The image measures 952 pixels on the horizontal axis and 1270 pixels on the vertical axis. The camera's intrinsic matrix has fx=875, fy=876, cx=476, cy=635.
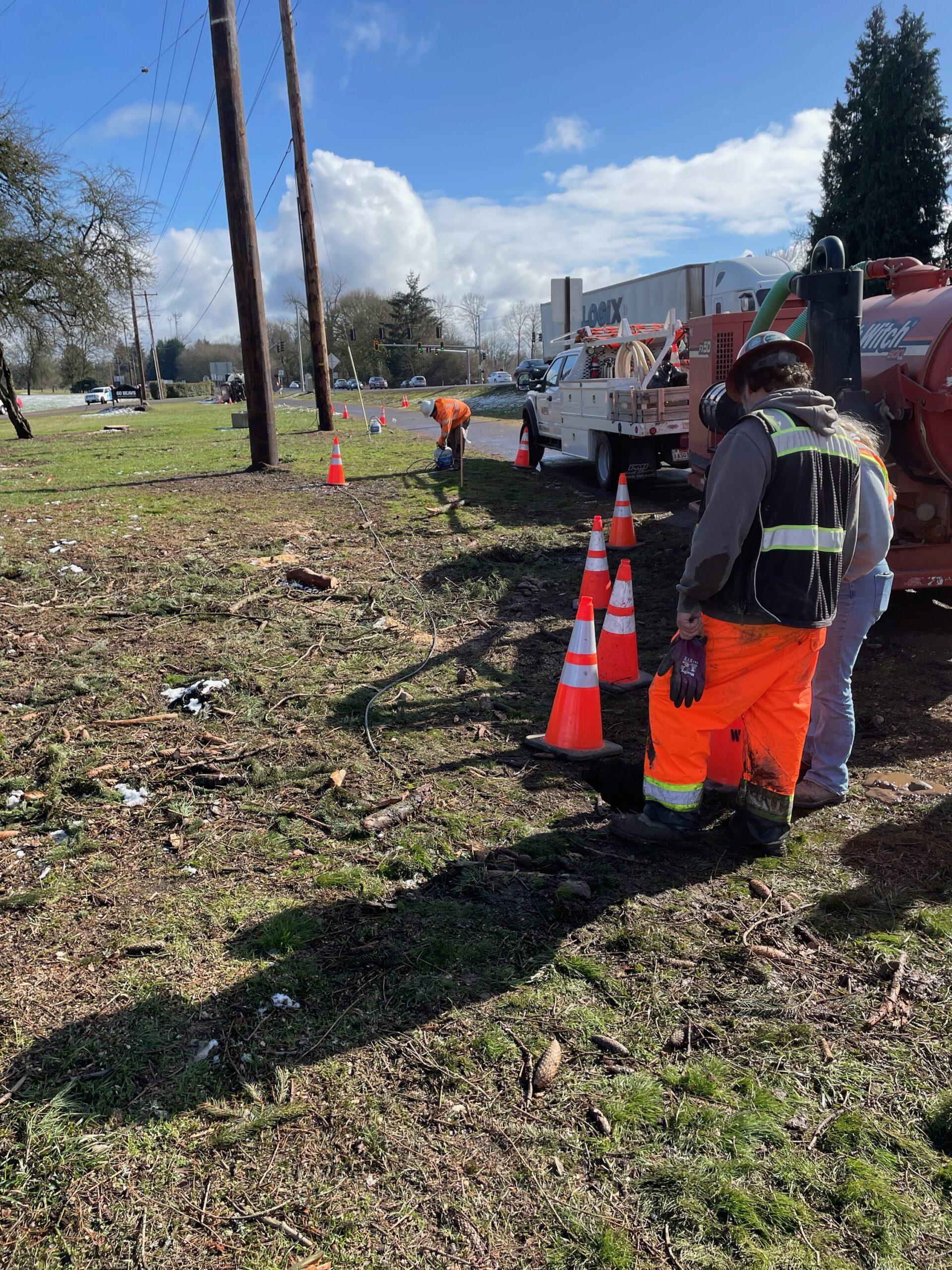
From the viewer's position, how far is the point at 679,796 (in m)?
3.47

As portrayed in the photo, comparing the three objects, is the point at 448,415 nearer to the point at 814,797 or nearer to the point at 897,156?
the point at 814,797

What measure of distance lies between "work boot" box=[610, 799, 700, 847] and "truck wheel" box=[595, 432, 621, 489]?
925cm

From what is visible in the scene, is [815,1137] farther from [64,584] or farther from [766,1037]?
[64,584]

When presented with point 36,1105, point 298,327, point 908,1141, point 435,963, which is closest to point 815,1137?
point 908,1141

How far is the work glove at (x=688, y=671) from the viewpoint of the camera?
130 inches

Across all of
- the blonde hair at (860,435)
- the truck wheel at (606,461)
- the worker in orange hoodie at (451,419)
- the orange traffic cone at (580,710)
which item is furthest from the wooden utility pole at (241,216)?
the blonde hair at (860,435)

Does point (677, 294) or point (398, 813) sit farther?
point (677, 294)

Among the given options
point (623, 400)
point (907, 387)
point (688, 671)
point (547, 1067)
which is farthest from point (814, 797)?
point (623, 400)

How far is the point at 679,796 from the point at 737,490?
3.96 ft

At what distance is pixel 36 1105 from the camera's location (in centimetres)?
220

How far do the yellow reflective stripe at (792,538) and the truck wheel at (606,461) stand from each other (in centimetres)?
925

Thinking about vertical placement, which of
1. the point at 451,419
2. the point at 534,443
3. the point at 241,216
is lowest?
the point at 534,443

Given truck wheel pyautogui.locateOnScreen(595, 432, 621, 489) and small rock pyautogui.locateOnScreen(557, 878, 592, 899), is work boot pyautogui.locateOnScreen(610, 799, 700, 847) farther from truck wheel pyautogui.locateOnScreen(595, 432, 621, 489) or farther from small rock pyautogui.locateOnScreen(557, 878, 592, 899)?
truck wheel pyautogui.locateOnScreen(595, 432, 621, 489)

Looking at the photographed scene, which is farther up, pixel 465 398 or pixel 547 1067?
pixel 465 398
